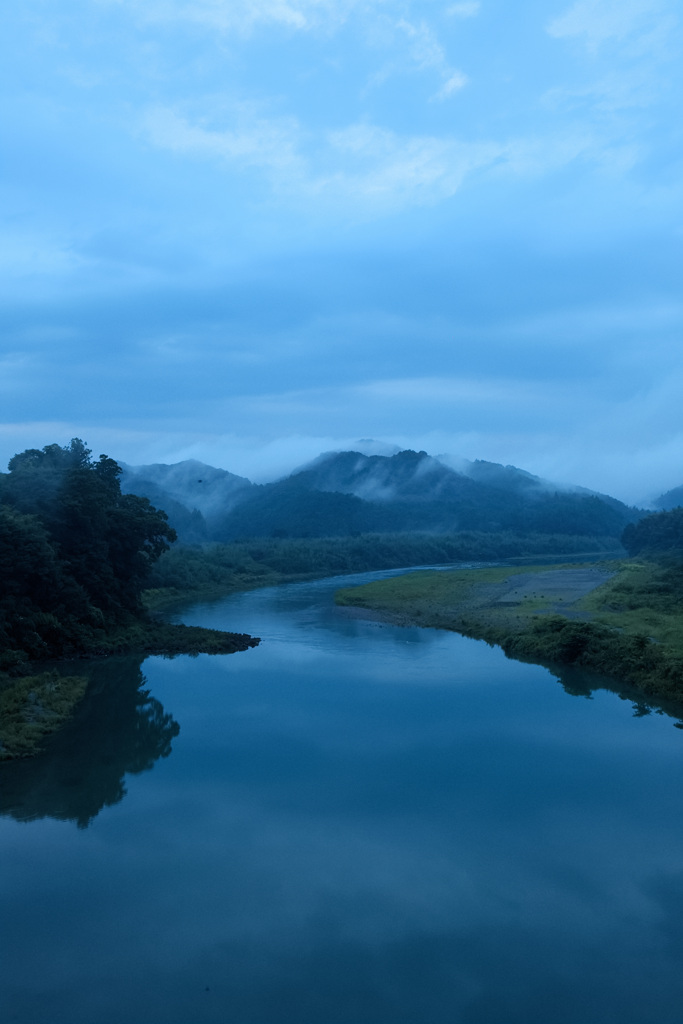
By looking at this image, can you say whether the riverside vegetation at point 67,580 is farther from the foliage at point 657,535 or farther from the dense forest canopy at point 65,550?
the foliage at point 657,535

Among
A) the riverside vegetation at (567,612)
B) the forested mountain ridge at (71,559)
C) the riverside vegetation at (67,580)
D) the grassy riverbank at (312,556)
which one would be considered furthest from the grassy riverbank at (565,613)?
the forested mountain ridge at (71,559)

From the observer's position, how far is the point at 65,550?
29781 millimetres

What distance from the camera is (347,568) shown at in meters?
72.7

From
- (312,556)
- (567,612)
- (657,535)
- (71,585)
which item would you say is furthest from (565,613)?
(312,556)

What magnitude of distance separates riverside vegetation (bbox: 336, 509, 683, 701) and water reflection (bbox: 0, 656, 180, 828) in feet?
44.4

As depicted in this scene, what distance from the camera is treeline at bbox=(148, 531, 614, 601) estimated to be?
5472 centimetres

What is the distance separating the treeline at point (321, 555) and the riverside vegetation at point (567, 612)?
465 inches

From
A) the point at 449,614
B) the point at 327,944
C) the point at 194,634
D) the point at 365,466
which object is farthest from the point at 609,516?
the point at 327,944

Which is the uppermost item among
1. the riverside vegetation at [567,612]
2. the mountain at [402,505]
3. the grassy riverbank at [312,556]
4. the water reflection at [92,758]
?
the mountain at [402,505]

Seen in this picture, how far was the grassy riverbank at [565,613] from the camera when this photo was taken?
23.3m

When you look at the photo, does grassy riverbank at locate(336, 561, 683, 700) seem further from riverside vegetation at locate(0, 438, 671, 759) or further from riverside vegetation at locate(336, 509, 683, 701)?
riverside vegetation at locate(0, 438, 671, 759)

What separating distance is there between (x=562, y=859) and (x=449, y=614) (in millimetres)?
25521

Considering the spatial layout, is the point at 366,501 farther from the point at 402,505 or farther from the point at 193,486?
the point at 193,486

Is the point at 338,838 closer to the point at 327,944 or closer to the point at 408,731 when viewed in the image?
the point at 327,944
